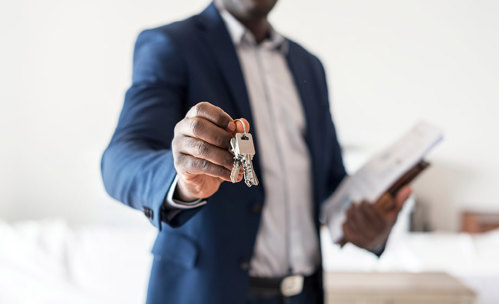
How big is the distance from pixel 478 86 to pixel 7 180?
228 centimetres

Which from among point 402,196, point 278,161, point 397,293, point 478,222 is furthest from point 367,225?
point 478,222

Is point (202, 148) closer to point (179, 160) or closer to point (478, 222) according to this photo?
point (179, 160)

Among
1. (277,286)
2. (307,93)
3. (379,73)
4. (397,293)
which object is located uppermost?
(379,73)

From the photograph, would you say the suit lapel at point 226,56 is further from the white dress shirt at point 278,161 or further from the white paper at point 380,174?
the white paper at point 380,174

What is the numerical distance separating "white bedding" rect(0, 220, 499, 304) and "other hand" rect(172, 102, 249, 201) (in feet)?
2.25

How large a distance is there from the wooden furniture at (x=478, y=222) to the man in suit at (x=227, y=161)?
6.83ft

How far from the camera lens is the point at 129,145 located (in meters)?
0.35

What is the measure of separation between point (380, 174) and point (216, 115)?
49 centimetres

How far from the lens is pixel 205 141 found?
0.79 ft

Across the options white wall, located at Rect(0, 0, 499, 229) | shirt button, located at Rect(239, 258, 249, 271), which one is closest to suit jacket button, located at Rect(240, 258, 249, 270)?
shirt button, located at Rect(239, 258, 249, 271)

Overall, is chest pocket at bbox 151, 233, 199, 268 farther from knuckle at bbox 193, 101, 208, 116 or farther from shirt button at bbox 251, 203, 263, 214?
knuckle at bbox 193, 101, 208, 116

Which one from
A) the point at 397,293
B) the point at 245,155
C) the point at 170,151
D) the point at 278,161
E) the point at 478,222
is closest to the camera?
the point at 245,155

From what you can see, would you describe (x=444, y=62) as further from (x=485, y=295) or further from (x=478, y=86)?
(x=485, y=295)

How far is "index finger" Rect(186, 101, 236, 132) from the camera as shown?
225mm
